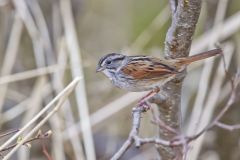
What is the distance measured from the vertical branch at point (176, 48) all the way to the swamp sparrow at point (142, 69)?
0.07 m

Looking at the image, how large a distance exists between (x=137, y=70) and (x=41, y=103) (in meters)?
1.31

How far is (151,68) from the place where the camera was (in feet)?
8.66

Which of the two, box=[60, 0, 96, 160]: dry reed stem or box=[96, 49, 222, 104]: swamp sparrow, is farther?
box=[60, 0, 96, 160]: dry reed stem

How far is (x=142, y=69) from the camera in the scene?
2658mm

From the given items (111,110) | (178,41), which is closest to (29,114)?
(111,110)

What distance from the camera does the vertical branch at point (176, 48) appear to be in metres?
2.11

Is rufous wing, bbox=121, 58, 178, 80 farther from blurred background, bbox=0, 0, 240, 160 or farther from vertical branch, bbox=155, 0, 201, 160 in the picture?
blurred background, bbox=0, 0, 240, 160

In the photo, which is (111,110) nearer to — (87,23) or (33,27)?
(33,27)

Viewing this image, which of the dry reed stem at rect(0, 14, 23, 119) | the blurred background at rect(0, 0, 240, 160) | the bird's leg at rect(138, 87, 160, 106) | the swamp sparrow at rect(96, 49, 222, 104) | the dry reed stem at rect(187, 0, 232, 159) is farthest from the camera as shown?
the dry reed stem at rect(0, 14, 23, 119)

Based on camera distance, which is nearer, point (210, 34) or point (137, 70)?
point (137, 70)

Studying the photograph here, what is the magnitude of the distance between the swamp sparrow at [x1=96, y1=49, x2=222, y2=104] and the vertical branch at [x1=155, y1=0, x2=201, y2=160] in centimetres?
7

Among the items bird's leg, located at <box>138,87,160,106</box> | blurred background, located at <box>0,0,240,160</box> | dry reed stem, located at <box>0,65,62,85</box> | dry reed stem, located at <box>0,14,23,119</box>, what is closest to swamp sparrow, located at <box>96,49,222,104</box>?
bird's leg, located at <box>138,87,160,106</box>

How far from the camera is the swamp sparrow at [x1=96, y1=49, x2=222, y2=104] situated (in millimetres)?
2445

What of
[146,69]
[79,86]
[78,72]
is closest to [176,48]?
[146,69]
